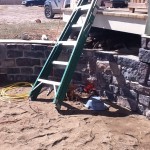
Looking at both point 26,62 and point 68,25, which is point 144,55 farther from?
point 26,62

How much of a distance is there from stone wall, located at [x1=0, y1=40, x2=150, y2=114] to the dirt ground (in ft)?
1.11

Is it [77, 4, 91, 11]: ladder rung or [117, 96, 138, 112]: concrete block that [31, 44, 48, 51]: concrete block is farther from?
[117, 96, 138, 112]: concrete block

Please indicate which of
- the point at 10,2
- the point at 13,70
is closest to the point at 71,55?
the point at 13,70

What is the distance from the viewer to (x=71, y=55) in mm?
5609

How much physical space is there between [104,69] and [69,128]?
5.38 ft

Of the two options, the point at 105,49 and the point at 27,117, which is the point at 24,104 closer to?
the point at 27,117

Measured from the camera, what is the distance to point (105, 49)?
641cm

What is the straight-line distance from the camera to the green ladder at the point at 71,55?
217 inches

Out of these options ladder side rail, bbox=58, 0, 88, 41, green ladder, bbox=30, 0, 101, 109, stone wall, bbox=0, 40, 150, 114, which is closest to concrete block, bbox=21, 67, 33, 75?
stone wall, bbox=0, 40, 150, 114

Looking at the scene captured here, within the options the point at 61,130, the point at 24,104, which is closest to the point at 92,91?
the point at 24,104

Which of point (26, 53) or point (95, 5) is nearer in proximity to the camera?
point (95, 5)

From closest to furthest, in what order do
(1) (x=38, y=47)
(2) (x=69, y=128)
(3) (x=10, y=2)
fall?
(2) (x=69, y=128)
(1) (x=38, y=47)
(3) (x=10, y=2)

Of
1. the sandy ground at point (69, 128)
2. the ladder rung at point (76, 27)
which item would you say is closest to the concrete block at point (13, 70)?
the sandy ground at point (69, 128)

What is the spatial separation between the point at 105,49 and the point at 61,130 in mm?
2299
